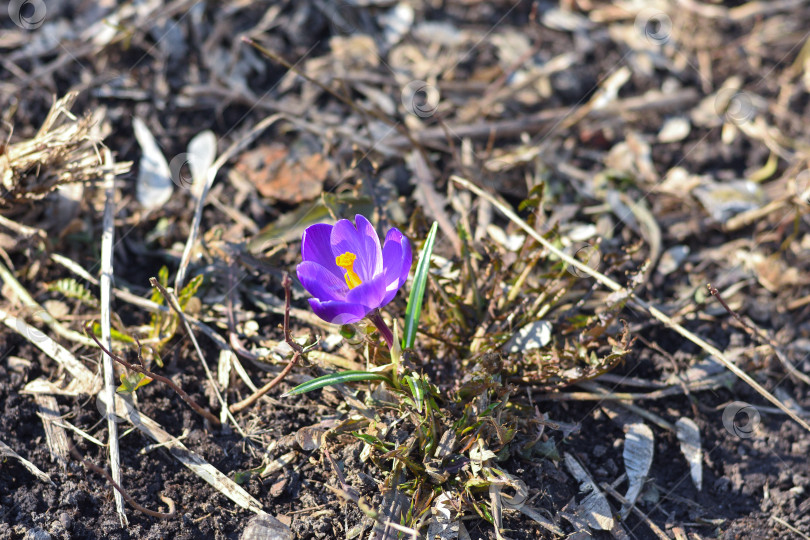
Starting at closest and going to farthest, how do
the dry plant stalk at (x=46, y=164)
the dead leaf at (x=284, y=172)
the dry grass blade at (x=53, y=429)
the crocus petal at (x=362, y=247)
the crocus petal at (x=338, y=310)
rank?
the crocus petal at (x=338, y=310) → the crocus petal at (x=362, y=247) → the dry grass blade at (x=53, y=429) → the dry plant stalk at (x=46, y=164) → the dead leaf at (x=284, y=172)

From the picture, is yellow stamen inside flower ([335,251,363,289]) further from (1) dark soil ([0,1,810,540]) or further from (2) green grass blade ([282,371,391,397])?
(1) dark soil ([0,1,810,540])

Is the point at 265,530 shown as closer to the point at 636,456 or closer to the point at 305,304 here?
the point at 305,304

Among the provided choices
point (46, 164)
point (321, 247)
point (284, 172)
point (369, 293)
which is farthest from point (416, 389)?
point (46, 164)

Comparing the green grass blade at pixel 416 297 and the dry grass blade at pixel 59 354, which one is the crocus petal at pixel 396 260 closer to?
the green grass blade at pixel 416 297

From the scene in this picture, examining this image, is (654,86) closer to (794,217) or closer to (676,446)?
(794,217)

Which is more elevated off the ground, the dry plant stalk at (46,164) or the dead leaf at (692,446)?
the dry plant stalk at (46,164)

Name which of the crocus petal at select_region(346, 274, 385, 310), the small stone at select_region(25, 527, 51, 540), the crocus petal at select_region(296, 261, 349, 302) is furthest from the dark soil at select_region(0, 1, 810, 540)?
the crocus petal at select_region(346, 274, 385, 310)

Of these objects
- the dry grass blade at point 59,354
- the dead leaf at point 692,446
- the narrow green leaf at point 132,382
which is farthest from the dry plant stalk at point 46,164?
the dead leaf at point 692,446
